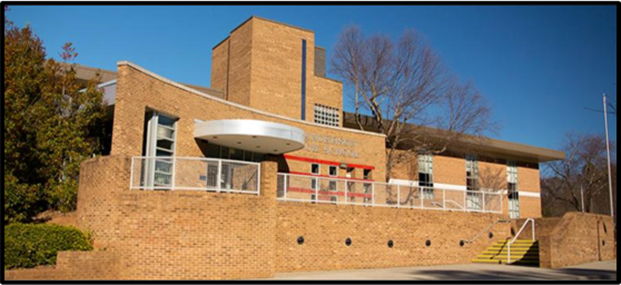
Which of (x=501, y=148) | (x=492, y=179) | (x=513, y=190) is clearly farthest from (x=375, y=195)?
(x=513, y=190)

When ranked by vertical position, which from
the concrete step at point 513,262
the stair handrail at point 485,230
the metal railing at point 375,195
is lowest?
the concrete step at point 513,262

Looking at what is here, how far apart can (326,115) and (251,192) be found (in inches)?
619

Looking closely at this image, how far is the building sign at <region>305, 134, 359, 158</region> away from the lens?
26125 mm

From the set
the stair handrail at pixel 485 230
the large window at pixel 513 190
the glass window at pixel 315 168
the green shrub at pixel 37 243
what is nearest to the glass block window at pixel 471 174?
the large window at pixel 513 190

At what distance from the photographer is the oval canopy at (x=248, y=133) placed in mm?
20344

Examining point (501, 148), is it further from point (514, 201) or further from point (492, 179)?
point (514, 201)

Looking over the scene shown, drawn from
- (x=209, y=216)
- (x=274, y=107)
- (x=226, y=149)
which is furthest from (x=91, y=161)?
(x=274, y=107)

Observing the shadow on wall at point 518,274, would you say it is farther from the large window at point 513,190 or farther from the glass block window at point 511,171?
the glass block window at point 511,171

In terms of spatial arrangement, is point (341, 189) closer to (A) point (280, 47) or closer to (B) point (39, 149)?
(B) point (39, 149)

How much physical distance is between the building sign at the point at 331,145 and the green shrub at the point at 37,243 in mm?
12383

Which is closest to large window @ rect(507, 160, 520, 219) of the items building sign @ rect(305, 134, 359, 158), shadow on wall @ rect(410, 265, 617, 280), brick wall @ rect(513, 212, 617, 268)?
brick wall @ rect(513, 212, 617, 268)

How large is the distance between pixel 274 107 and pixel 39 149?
518 inches

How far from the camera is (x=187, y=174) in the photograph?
54.9 ft

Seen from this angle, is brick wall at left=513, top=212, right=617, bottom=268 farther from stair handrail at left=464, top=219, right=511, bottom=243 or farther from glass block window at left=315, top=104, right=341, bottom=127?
glass block window at left=315, top=104, right=341, bottom=127
